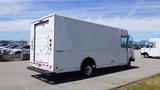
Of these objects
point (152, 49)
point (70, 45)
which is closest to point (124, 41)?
point (70, 45)

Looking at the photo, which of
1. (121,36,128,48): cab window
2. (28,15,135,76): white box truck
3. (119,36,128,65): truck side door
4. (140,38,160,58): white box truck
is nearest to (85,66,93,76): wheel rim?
(28,15,135,76): white box truck

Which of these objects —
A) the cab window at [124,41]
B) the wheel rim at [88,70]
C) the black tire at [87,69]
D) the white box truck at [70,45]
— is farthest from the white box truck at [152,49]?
the wheel rim at [88,70]

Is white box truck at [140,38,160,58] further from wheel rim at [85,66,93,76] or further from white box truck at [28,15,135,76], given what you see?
wheel rim at [85,66,93,76]

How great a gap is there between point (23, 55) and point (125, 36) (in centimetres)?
1208

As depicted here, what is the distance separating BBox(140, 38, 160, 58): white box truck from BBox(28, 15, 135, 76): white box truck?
16.1m

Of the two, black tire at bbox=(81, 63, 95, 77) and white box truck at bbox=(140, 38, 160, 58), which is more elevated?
white box truck at bbox=(140, 38, 160, 58)

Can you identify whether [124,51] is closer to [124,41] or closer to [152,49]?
[124,41]

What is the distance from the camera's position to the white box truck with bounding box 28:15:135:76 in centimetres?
1143

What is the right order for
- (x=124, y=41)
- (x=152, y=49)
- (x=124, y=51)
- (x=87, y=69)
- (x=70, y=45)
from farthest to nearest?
(x=152, y=49) → (x=124, y=41) → (x=124, y=51) → (x=87, y=69) → (x=70, y=45)

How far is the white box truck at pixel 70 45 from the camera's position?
11430 mm

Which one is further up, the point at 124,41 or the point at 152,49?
the point at 124,41

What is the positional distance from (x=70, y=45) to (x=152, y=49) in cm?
2071

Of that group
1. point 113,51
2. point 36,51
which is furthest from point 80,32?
point 113,51

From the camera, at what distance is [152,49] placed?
101 feet
